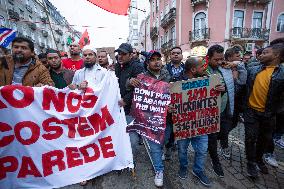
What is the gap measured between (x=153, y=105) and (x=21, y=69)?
2.04 meters

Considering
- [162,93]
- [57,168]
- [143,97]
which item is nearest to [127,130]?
[143,97]

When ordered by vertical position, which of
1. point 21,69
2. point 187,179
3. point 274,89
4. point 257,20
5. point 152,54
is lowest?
point 187,179

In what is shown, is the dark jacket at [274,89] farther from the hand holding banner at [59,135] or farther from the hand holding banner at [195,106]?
the hand holding banner at [59,135]

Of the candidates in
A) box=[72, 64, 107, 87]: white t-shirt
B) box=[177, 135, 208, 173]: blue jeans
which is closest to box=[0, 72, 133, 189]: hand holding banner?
box=[72, 64, 107, 87]: white t-shirt

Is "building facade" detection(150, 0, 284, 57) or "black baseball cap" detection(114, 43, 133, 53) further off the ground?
"building facade" detection(150, 0, 284, 57)

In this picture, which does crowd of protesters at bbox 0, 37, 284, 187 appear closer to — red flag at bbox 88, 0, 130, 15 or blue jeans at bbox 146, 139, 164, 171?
blue jeans at bbox 146, 139, 164, 171

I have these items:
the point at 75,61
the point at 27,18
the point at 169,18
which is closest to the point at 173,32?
the point at 169,18

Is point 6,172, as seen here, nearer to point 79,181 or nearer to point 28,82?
point 79,181

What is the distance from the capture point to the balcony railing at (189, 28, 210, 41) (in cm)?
2292

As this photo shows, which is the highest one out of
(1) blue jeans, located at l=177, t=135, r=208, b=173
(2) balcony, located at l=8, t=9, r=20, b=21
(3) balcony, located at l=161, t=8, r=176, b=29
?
(2) balcony, located at l=8, t=9, r=20, b=21

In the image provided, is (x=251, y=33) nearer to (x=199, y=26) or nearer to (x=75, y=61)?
(x=199, y=26)

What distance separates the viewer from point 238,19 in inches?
917

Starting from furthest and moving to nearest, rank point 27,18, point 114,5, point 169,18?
point 27,18 < point 169,18 < point 114,5

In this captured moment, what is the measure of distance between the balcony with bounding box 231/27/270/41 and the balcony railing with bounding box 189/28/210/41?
2712mm
